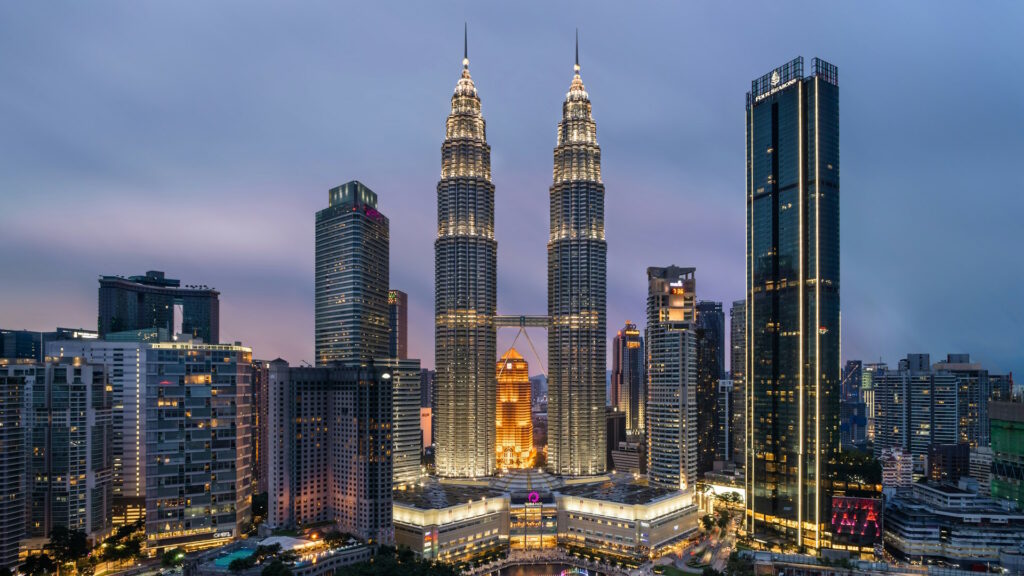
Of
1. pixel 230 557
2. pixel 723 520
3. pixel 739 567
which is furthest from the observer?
pixel 723 520

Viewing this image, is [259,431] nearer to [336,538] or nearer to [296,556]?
[336,538]

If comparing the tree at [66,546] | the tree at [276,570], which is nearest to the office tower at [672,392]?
the tree at [276,570]

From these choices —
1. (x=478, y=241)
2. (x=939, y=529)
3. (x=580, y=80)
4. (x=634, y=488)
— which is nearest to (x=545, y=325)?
(x=478, y=241)

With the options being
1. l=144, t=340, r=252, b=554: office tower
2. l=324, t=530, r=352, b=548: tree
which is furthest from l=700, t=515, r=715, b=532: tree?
l=144, t=340, r=252, b=554: office tower

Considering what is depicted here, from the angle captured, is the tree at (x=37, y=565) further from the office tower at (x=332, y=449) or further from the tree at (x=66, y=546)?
the office tower at (x=332, y=449)

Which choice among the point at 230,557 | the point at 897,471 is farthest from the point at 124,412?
the point at 897,471

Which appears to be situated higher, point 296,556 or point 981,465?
point 296,556

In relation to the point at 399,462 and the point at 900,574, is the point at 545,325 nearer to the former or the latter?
the point at 399,462
